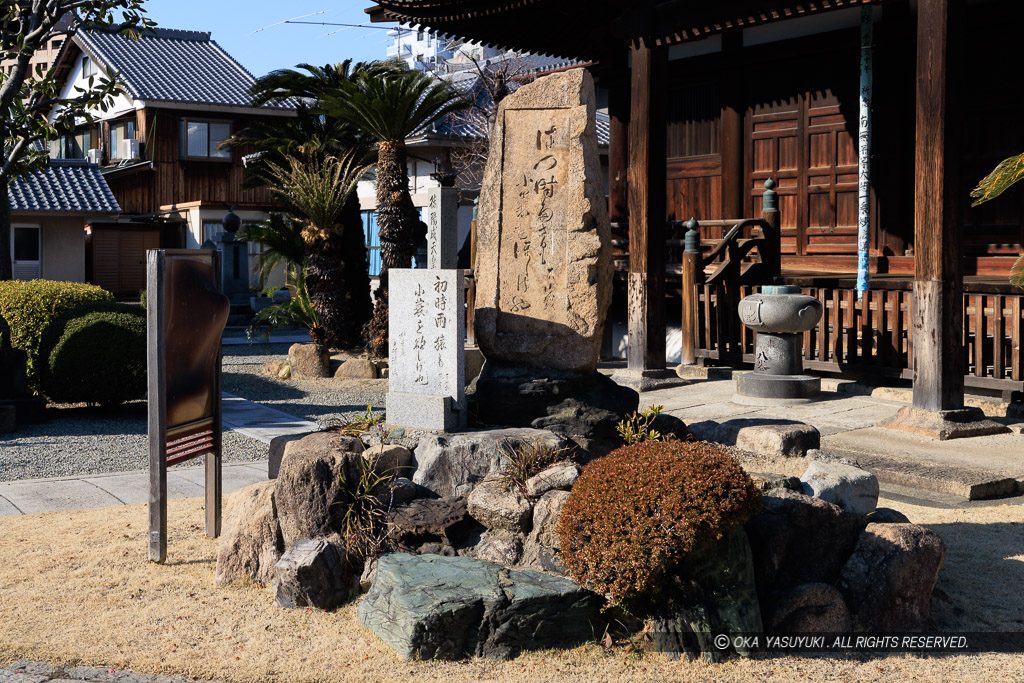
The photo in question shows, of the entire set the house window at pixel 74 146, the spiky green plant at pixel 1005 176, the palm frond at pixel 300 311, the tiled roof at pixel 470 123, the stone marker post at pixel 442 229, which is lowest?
the palm frond at pixel 300 311

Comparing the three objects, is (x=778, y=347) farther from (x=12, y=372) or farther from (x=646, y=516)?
(x=12, y=372)

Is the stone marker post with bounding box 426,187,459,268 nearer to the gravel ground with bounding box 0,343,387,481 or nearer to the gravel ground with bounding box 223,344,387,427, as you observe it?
the gravel ground with bounding box 0,343,387,481

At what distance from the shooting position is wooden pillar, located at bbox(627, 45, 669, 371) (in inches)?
453

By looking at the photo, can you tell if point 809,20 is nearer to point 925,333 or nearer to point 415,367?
point 925,333

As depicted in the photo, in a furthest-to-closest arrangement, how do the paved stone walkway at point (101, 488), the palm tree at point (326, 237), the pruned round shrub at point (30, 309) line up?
1. the palm tree at point (326, 237)
2. the pruned round shrub at point (30, 309)
3. the paved stone walkway at point (101, 488)

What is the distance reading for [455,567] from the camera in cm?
501

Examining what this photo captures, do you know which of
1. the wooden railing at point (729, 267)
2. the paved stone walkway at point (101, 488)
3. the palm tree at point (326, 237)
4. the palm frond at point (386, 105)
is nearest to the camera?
the paved stone walkway at point (101, 488)

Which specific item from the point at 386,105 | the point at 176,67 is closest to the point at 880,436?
the point at 386,105

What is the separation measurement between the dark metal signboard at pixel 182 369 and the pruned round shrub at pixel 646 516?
2.62m

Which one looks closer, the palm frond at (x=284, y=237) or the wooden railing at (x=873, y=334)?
the wooden railing at (x=873, y=334)

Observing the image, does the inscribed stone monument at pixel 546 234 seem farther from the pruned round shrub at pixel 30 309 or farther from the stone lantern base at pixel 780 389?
the pruned round shrub at pixel 30 309

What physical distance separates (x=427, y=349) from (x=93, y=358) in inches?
238

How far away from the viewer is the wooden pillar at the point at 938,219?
863 cm

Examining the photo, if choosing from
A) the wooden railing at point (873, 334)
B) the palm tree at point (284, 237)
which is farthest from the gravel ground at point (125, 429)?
the wooden railing at point (873, 334)
